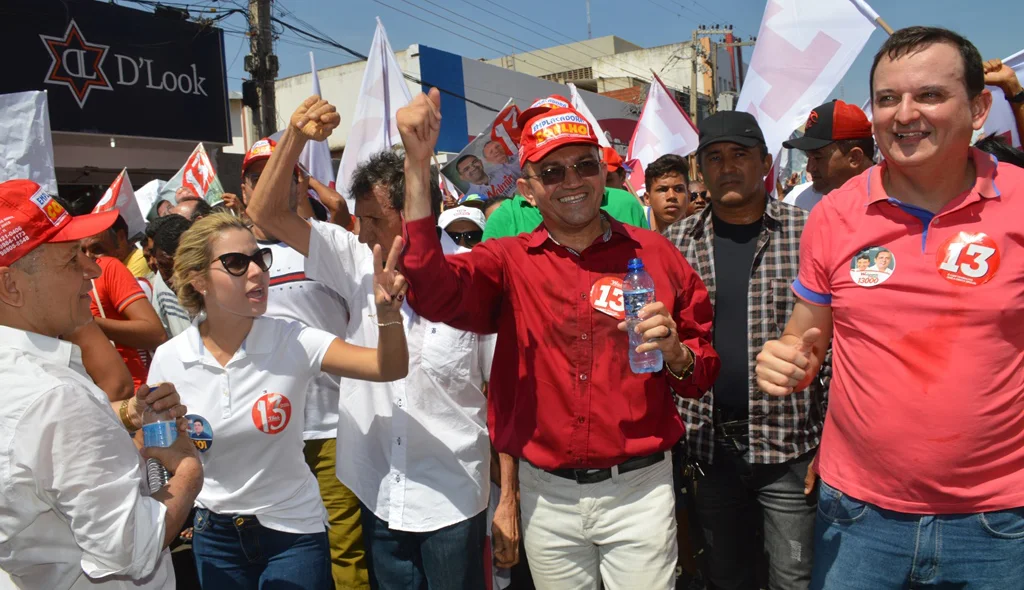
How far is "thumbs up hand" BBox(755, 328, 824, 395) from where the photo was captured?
2146mm

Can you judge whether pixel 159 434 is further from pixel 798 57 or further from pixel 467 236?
pixel 798 57

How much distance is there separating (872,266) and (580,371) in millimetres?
968

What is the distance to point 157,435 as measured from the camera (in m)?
2.14

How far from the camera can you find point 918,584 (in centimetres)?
216

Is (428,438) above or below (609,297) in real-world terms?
below

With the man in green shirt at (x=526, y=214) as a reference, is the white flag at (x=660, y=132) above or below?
above

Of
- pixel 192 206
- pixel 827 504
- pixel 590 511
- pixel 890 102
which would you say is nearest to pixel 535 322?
pixel 590 511

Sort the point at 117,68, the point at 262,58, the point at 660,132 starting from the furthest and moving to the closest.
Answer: the point at 117,68 < the point at 262,58 < the point at 660,132

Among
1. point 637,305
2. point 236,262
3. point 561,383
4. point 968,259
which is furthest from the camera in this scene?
point 236,262

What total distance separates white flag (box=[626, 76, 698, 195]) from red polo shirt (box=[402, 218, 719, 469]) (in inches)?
269

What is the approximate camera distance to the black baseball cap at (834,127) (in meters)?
4.11

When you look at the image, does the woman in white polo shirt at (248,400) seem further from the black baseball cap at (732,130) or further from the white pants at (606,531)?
the black baseball cap at (732,130)

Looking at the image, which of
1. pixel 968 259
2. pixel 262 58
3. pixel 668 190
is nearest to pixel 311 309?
pixel 968 259

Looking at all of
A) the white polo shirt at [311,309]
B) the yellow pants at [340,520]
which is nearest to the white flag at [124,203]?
the white polo shirt at [311,309]
